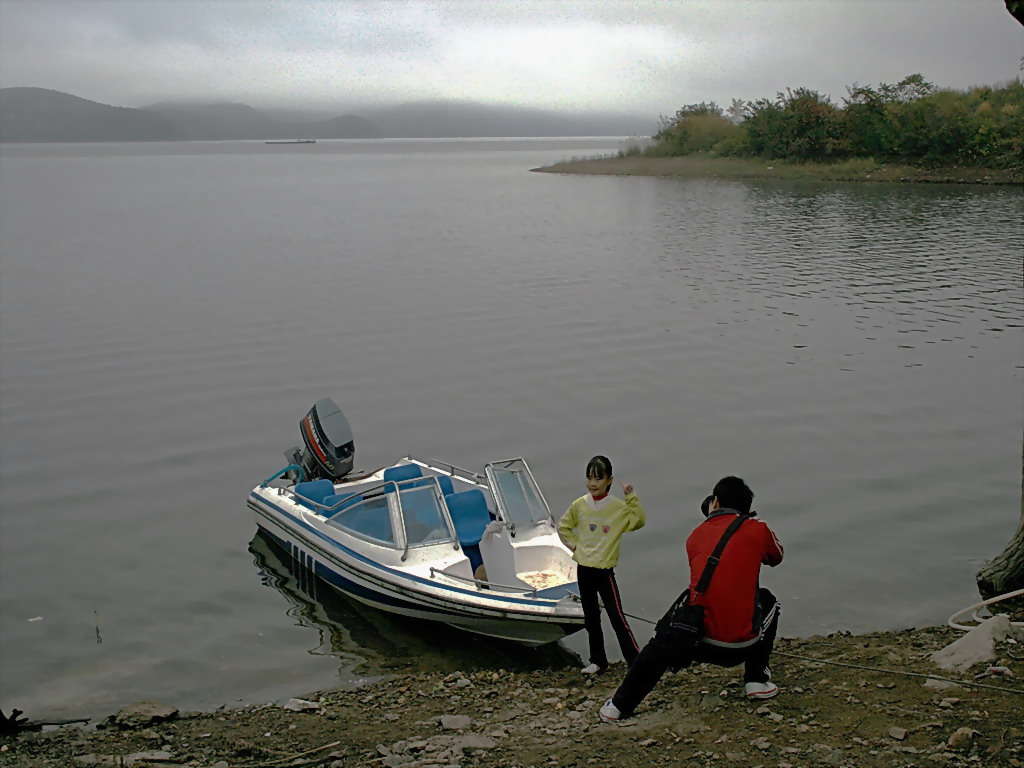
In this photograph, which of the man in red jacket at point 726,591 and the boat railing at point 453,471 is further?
the boat railing at point 453,471

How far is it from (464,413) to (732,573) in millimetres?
11848

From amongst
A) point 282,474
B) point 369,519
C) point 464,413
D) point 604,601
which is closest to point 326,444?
point 282,474

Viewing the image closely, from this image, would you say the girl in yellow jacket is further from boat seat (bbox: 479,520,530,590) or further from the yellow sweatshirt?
boat seat (bbox: 479,520,530,590)

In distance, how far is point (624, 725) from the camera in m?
6.30

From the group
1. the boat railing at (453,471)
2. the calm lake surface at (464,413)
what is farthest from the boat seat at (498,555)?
the boat railing at (453,471)

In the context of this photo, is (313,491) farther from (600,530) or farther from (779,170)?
(779,170)

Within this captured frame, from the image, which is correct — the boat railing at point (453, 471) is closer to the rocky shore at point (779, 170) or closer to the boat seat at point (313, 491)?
the boat seat at point (313, 491)

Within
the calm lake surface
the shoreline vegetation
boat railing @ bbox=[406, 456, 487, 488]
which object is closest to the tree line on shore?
the shoreline vegetation

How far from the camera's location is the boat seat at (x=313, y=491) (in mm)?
11523

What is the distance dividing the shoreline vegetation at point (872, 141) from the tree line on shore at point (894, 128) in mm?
80

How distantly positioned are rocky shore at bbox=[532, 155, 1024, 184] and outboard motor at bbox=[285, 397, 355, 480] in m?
65.0

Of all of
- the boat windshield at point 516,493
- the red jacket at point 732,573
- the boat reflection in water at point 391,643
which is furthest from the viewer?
the boat windshield at point 516,493

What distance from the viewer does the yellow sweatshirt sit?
24.0 ft

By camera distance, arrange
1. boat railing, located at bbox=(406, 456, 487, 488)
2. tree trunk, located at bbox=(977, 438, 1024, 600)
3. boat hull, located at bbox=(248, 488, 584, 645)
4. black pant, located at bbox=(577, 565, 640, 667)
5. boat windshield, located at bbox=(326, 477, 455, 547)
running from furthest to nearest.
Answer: boat railing, located at bbox=(406, 456, 487, 488)
boat windshield, located at bbox=(326, 477, 455, 547)
boat hull, located at bbox=(248, 488, 584, 645)
tree trunk, located at bbox=(977, 438, 1024, 600)
black pant, located at bbox=(577, 565, 640, 667)
